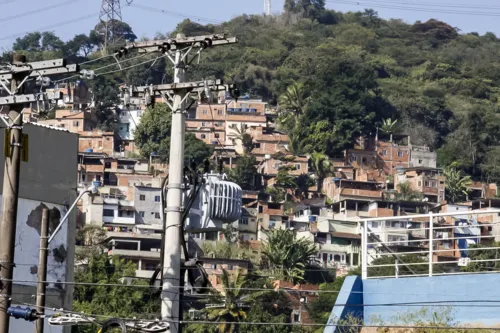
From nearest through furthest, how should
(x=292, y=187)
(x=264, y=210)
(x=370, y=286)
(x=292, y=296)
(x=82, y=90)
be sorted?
(x=370, y=286), (x=292, y=296), (x=264, y=210), (x=292, y=187), (x=82, y=90)

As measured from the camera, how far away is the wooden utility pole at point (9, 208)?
1731 cm

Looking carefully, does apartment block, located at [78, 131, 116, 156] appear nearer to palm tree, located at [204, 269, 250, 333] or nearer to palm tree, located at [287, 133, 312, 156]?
palm tree, located at [287, 133, 312, 156]

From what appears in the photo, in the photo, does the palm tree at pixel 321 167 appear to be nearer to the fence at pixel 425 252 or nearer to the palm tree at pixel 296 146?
the palm tree at pixel 296 146

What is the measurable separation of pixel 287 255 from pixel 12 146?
92045 mm

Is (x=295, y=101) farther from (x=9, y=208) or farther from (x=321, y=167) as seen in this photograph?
(x=9, y=208)

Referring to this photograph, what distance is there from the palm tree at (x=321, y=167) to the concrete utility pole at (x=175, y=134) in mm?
127303

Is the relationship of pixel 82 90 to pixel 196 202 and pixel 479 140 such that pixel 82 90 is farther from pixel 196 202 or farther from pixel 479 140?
pixel 196 202

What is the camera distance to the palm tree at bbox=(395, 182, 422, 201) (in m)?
146

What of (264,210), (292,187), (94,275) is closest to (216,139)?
(292,187)

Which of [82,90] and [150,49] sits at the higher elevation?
[82,90]

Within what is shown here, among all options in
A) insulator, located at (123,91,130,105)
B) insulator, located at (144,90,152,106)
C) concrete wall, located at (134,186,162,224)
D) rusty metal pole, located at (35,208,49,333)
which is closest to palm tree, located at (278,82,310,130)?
concrete wall, located at (134,186,162,224)

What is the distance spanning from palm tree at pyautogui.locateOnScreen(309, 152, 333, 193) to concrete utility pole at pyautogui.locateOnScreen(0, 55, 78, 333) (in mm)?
131116

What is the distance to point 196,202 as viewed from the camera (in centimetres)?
2459

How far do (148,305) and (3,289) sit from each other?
5895 centimetres
